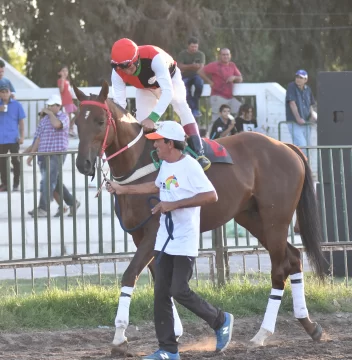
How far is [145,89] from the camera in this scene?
921 centimetres

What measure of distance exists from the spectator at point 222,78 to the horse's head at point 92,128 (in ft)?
34.6

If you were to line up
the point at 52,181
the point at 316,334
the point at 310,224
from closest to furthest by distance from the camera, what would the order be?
the point at 316,334, the point at 310,224, the point at 52,181

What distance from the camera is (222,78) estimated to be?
1948 cm

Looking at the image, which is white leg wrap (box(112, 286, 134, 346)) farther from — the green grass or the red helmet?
the red helmet

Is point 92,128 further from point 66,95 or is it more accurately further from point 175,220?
point 66,95

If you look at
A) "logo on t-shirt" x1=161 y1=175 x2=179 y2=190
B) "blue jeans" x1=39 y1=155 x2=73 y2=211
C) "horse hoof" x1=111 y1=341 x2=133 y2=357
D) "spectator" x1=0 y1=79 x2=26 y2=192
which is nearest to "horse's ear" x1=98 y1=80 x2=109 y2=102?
"logo on t-shirt" x1=161 y1=175 x2=179 y2=190

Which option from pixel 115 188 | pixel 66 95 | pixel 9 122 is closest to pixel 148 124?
pixel 115 188

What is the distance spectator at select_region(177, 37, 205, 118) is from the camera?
18.7 metres

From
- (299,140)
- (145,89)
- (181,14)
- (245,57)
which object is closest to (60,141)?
(299,140)

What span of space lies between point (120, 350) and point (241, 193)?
74.4 inches

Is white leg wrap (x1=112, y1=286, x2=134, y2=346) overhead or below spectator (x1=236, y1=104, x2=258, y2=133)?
below

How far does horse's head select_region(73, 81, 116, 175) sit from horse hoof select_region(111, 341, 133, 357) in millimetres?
1374

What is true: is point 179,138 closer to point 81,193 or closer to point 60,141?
point 81,193

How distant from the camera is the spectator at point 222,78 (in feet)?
63.2
